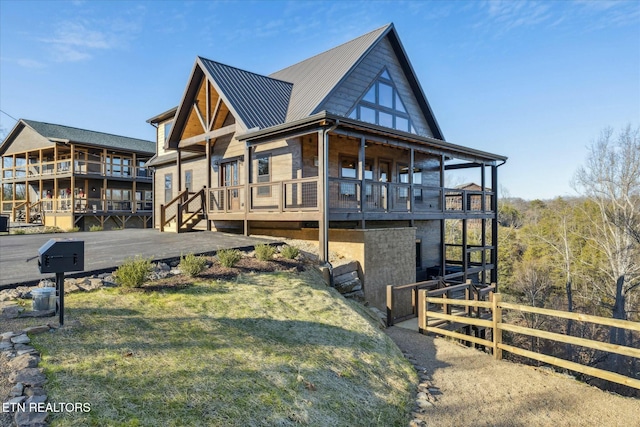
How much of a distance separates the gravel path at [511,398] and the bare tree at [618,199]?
20322 millimetres

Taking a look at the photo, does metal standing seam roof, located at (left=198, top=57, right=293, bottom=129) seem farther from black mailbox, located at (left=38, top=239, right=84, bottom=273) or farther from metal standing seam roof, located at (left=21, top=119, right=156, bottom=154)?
metal standing seam roof, located at (left=21, top=119, right=156, bottom=154)

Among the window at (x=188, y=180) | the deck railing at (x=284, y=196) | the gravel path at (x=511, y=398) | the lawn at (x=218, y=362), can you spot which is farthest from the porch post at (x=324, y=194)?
the window at (x=188, y=180)

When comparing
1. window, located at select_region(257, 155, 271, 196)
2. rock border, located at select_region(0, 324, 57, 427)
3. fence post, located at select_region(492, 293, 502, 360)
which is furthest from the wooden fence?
window, located at select_region(257, 155, 271, 196)

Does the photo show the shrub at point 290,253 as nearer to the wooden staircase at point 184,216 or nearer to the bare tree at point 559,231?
the wooden staircase at point 184,216

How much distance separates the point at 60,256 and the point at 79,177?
2806cm

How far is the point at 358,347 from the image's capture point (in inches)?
256

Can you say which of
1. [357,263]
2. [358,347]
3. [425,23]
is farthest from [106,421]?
[425,23]

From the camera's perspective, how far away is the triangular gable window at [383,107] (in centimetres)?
1702

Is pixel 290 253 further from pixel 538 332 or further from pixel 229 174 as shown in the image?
pixel 229 174

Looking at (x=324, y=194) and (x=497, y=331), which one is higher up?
(x=324, y=194)

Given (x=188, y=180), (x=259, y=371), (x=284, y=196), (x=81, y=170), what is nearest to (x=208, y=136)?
(x=188, y=180)

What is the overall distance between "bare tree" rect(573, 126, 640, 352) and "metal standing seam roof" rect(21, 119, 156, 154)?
114 feet

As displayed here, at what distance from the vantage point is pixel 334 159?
15320 millimetres

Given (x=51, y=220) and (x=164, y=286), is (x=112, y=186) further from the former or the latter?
(x=164, y=286)
